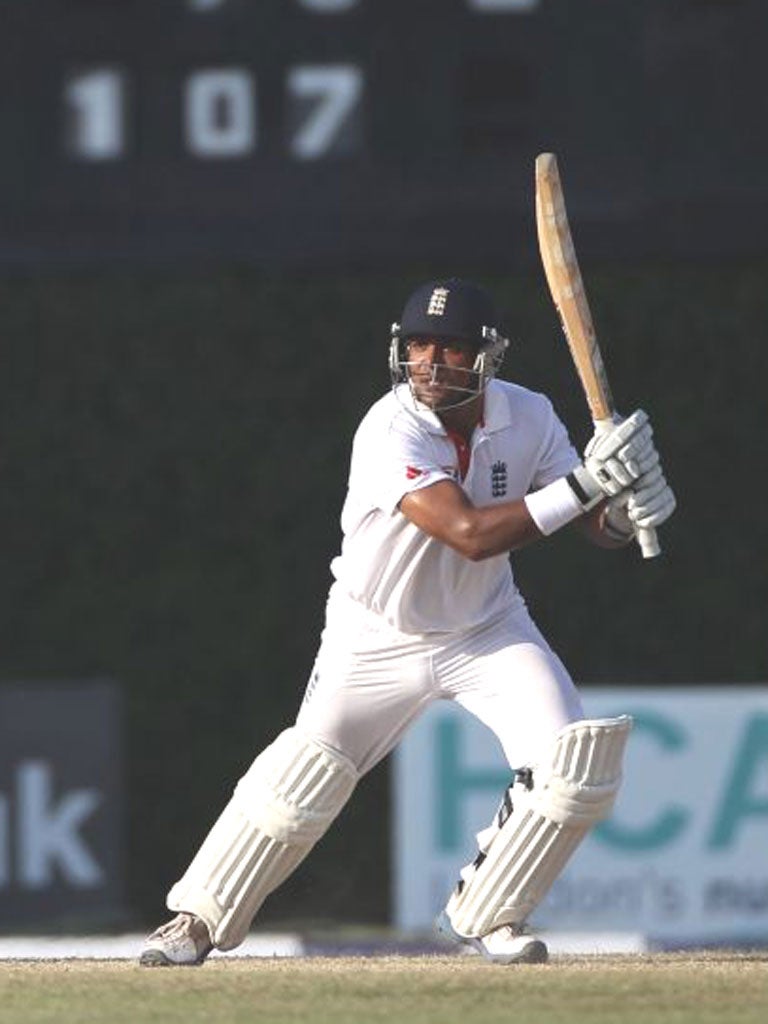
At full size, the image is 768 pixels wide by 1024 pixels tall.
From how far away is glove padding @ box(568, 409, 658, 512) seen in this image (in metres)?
6.38

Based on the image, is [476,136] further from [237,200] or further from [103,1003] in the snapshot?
[103,1003]

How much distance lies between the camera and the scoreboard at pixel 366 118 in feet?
31.8

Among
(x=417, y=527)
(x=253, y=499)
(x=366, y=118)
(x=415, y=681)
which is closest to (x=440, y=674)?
(x=415, y=681)

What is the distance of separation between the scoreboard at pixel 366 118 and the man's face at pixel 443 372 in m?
3.13

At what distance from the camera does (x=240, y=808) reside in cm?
669

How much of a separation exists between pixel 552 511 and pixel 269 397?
4.23 m

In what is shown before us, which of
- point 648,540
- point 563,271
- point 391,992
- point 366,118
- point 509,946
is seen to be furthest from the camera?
point 366,118

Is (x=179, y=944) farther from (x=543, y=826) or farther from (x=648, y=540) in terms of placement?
(x=648, y=540)

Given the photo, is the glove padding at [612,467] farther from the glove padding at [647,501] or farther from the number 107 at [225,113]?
the number 107 at [225,113]

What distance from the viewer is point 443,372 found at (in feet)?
21.7

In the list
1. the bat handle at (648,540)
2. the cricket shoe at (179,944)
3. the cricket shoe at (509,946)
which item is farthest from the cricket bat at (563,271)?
the cricket shoe at (179,944)

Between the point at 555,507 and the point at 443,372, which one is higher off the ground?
the point at 443,372

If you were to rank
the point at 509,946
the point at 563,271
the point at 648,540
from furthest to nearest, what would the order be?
the point at 563,271, the point at 509,946, the point at 648,540

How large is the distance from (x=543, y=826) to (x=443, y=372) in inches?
31.8
